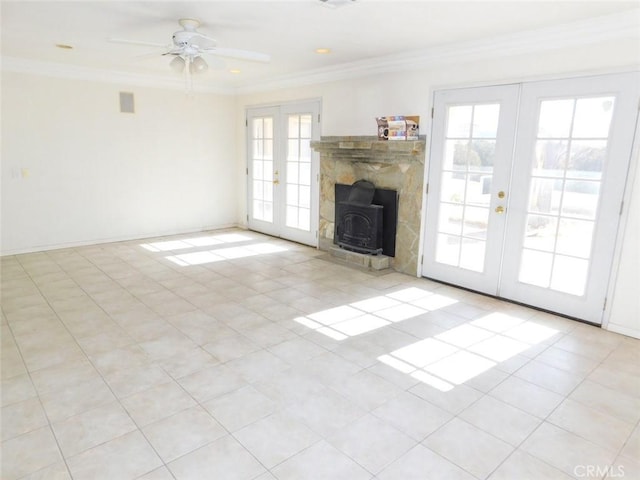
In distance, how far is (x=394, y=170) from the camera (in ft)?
16.0

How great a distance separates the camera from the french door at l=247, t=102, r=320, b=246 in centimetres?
600

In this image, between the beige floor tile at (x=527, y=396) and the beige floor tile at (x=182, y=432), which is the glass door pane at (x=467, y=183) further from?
the beige floor tile at (x=182, y=432)

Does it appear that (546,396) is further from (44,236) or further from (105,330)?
(44,236)

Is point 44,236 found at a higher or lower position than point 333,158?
lower

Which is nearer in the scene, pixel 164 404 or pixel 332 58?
pixel 164 404

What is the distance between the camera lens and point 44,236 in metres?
5.66

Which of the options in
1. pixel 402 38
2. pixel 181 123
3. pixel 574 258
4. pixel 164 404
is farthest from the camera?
pixel 181 123

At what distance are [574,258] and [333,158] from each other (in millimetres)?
3067

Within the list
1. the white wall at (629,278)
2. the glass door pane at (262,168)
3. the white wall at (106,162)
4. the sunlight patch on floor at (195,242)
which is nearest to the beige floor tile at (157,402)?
the white wall at (629,278)

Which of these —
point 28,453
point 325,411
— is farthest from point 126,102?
point 325,411

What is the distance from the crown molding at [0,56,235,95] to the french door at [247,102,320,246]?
4.05 feet

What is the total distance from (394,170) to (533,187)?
1.56 meters

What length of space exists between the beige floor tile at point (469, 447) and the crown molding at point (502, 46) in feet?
10.2

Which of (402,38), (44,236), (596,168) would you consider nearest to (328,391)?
(596,168)
